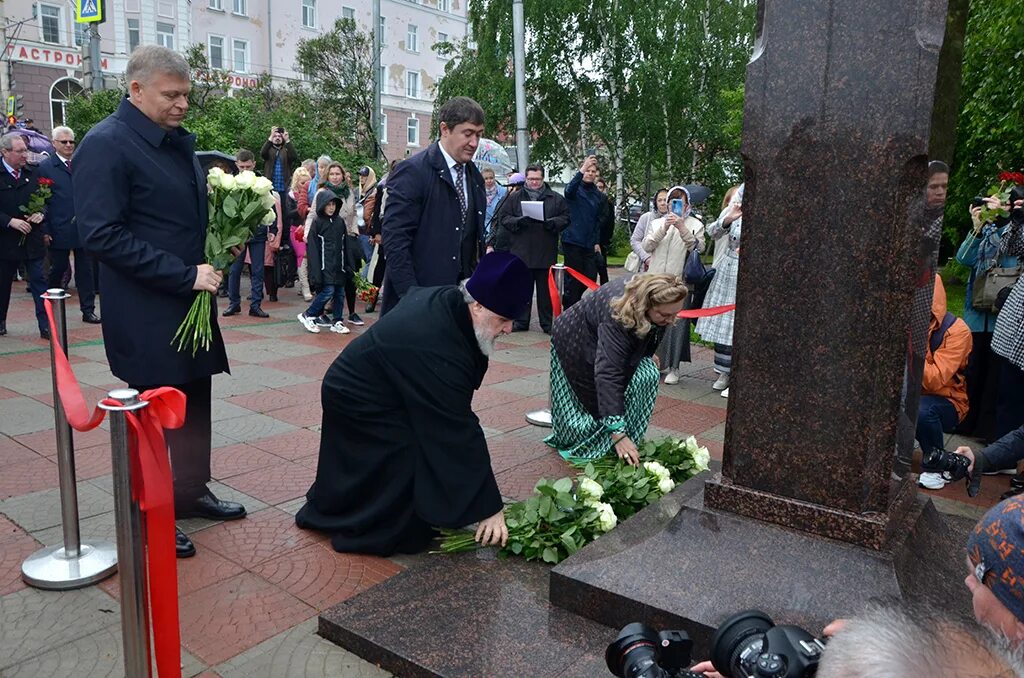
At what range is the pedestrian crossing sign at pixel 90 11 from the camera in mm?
13047

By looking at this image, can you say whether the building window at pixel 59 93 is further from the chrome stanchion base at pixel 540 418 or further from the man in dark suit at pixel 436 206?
the man in dark suit at pixel 436 206

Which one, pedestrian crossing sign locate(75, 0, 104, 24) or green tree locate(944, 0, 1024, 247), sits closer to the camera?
pedestrian crossing sign locate(75, 0, 104, 24)

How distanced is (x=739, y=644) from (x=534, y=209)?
310 inches

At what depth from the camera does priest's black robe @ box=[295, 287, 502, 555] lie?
11.8 ft

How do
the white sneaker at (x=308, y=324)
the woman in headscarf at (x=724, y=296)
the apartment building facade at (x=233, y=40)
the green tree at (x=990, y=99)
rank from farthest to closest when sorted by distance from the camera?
1. the apartment building facade at (x=233, y=40)
2. the green tree at (x=990, y=99)
3. the white sneaker at (x=308, y=324)
4. the woman in headscarf at (x=724, y=296)

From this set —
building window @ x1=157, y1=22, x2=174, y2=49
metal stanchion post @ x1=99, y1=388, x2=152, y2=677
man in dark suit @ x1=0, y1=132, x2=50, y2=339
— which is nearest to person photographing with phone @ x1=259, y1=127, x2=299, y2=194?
man in dark suit @ x1=0, y1=132, x2=50, y2=339

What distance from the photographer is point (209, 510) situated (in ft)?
13.4

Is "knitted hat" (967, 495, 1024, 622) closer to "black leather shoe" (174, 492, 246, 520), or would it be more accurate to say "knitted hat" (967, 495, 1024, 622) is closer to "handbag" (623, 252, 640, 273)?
"black leather shoe" (174, 492, 246, 520)

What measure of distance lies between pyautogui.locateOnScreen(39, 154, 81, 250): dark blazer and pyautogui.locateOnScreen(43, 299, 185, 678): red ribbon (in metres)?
7.25

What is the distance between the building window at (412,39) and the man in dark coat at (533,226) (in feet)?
124

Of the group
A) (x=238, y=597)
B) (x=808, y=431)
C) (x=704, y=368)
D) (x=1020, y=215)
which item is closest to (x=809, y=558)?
(x=808, y=431)

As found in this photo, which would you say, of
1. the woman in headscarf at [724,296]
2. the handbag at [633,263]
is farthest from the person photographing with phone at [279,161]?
the woman in headscarf at [724,296]

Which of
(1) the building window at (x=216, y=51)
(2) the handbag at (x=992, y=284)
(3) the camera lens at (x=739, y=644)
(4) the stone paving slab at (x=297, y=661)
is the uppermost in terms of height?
(1) the building window at (x=216, y=51)

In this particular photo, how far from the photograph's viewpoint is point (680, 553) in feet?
10.6
